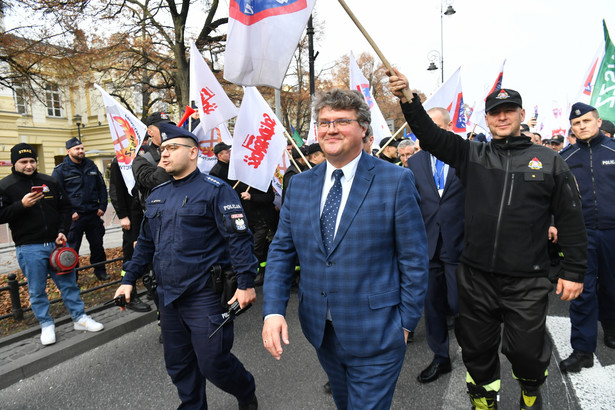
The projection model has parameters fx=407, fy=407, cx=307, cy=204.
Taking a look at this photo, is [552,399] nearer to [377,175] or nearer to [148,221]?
[377,175]

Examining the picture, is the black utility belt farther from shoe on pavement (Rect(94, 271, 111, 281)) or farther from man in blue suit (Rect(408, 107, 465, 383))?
Result: shoe on pavement (Rect(94, 271, 111, 281))

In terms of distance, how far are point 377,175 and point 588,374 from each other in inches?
117

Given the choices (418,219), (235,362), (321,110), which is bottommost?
(235,362)

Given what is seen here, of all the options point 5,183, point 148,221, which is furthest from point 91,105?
point 148,221

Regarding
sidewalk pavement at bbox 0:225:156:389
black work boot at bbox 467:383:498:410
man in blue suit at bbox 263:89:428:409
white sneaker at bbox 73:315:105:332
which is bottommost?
sidewalk pavement at bbox 0:225:156:389

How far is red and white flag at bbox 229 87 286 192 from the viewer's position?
5.37m

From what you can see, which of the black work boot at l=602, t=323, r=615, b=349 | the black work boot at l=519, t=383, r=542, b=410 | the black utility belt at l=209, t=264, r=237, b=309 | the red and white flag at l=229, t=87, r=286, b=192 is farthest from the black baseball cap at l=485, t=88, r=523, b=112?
the red and white flag at l=229, t=87, r=286, b=192

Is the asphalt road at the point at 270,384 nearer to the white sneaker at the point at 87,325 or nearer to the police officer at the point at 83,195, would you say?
the white sneaker at the point at 87,325

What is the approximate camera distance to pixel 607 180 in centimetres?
376

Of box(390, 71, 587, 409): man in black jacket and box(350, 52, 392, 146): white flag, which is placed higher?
box(350, 52, 392, 146): white flag

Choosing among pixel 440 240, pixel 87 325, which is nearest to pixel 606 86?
pixel 440 240

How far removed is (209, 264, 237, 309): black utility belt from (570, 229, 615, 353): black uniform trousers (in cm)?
299

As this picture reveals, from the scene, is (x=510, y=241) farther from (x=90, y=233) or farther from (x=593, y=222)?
(x=90, y=233)

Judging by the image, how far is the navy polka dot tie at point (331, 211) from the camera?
209 centimetres
